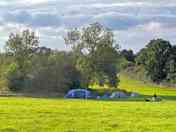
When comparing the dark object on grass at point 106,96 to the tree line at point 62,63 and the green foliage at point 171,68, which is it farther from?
the green foliage at point 171,68

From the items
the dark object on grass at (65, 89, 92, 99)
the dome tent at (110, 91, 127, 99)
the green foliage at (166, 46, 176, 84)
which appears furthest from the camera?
the green foliage at (166, 46, 176, 84)

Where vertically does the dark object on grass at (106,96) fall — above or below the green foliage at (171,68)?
below

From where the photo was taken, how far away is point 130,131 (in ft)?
93.0

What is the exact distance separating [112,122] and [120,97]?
60.8 metres

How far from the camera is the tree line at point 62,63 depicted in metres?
101

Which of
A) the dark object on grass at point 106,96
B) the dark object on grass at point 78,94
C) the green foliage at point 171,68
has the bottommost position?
the dark object on grass at point 106,96

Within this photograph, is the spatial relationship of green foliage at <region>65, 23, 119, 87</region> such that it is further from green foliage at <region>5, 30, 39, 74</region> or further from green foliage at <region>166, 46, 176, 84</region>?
green foliage at <region>166, 46, 176, 84</region>

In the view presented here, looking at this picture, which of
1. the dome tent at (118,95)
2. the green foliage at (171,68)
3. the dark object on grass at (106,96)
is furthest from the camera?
the green foliage at (171,68)

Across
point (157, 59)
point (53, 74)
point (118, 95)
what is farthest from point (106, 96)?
point (157, 59)

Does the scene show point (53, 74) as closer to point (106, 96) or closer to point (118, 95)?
point (106, 96)

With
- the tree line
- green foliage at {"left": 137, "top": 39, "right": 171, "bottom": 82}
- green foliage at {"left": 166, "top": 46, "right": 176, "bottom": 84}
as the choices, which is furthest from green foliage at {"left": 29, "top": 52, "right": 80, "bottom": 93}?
green foliage at {"left": 137, "top": 39, "right": 171, "bottom": 82}

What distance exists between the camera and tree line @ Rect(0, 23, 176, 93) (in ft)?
330

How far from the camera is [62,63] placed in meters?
104

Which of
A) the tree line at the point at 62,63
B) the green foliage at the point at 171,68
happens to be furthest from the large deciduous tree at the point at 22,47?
the green foliage at the point at 171,68
